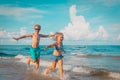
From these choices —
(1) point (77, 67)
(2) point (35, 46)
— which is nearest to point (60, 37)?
(2) point (35, 46)

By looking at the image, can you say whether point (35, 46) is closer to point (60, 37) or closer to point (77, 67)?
point (60, 37)

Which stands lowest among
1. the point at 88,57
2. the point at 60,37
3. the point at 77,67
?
the point at 88,57

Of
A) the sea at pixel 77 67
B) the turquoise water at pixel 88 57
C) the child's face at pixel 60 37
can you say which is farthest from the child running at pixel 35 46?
the turquoise water at pixel 88 57

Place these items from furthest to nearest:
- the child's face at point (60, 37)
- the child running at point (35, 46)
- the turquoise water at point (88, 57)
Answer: the turquoise water at point (88, 57) → the child running at point (35, 46) → the child's face at point (60, 37)

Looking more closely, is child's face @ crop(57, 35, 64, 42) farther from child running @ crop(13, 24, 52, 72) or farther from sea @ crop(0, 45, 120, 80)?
sea @ crop(0, 45, 120, 80)

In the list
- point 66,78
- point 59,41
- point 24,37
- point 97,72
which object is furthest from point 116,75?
point 24,37

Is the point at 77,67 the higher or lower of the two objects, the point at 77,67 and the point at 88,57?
the higher

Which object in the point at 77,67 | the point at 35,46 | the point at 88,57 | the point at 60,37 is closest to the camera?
the point at 60,37

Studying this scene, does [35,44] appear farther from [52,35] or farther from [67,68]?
[67,68]

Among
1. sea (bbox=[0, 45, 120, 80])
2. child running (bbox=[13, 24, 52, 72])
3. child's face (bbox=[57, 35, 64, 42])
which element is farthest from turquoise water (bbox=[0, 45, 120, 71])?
child's face (bbox=[57, 35, 64, 42])

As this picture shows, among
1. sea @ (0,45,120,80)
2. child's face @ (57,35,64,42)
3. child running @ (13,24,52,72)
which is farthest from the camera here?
sea @ (0,45,120,80)

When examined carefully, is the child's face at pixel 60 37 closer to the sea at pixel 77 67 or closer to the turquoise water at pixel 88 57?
the sea at pixel 77 67

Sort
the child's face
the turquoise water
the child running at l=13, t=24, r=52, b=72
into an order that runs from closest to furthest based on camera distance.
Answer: the child's face → the child running at l=13, t=24, r=52, b=72 → the turquoise water

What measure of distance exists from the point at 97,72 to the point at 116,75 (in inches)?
45.8
